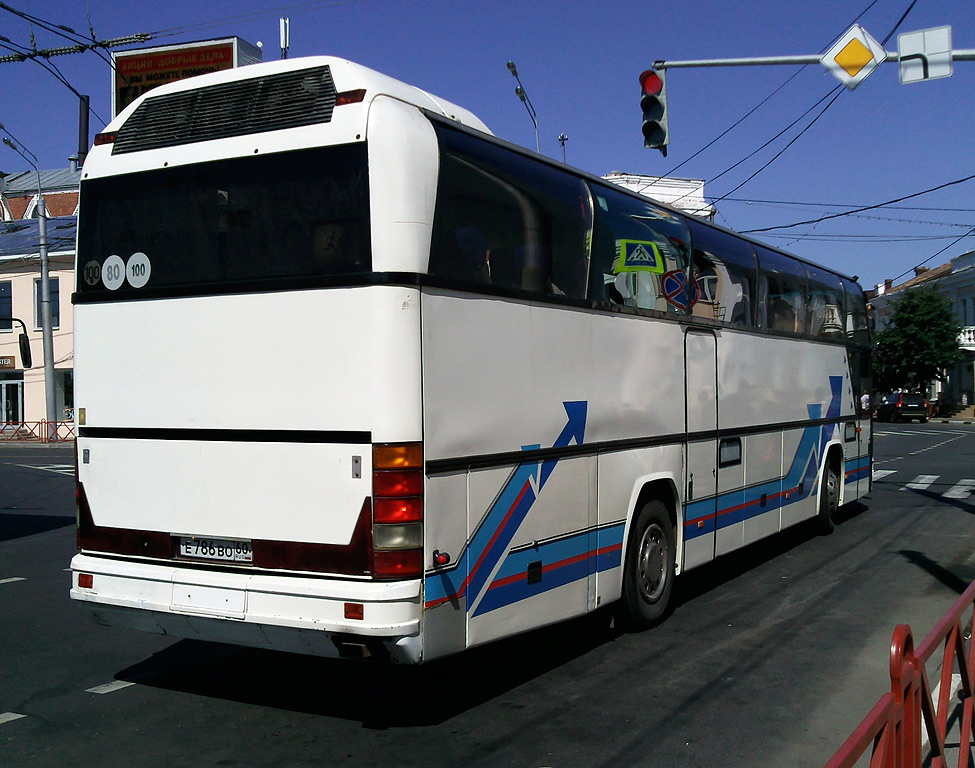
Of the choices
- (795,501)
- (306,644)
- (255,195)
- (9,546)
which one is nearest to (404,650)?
(306,644)

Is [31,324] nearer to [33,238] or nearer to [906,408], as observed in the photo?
[33,238]

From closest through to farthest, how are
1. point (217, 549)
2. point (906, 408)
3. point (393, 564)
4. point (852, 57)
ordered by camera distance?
1. point (393, 564)
2. point (217, 549)
3. point (852, 57)
4. point (906, 408)

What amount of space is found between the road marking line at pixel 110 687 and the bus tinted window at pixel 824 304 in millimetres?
9226

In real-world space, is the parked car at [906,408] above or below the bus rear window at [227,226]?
below

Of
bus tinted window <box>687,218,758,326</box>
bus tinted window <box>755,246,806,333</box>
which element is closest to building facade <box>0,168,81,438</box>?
bus tinted window <box>755,246,806,333</box>

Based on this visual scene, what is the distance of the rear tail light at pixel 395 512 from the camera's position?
16.3ft

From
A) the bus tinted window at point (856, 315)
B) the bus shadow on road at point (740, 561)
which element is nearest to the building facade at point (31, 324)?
the bus tinted window at point (856, 315)

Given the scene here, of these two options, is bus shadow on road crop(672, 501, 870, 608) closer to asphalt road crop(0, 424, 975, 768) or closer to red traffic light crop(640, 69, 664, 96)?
asphalt road crop(0, 424, 975, 768)

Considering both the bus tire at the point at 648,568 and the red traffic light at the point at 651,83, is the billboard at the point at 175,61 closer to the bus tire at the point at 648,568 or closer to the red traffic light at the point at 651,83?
the red traffic light at the point at 651,83

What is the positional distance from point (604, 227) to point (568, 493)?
2.13 meters

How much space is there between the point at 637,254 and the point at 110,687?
5.08m

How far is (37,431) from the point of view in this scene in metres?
39.8

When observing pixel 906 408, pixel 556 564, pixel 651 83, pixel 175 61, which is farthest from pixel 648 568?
pixel 906 408

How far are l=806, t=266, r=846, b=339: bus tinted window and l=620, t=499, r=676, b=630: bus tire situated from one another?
17.1ft
